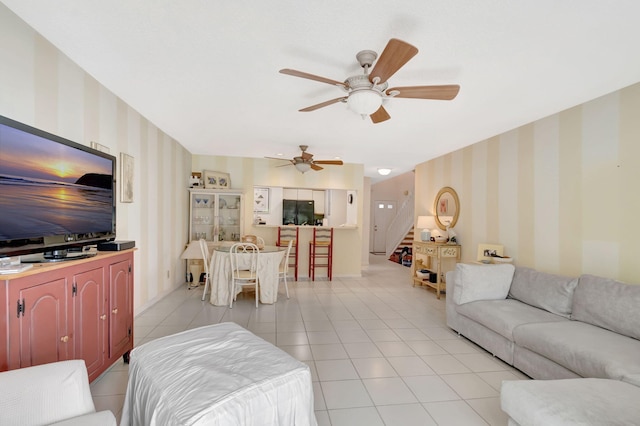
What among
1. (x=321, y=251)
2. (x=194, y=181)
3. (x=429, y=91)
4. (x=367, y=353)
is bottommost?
(x=367, y=353)

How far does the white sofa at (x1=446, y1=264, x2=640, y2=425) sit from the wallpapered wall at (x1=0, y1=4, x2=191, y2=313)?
3542 millimetres

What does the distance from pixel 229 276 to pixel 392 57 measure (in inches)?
139

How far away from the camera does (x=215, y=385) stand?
4.27ft

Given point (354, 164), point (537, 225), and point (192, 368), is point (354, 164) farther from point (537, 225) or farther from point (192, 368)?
point (192, 368)

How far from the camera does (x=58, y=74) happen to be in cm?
218

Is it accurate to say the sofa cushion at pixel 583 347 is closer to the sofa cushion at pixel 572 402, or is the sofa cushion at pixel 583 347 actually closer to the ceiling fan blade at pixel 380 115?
the sofa cushion at pixel 572 402

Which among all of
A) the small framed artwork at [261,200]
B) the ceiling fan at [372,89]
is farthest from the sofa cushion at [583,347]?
the small framed artwork at [261,200]

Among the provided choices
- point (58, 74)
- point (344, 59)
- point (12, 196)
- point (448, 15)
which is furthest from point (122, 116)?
point (448, 15)

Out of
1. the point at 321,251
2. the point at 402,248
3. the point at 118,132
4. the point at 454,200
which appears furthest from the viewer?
the point at 402,248

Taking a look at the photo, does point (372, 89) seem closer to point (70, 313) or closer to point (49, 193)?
point (49, 193)

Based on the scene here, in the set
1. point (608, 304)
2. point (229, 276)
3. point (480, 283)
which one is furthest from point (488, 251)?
point (229, 276)

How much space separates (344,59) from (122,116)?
254 centimetres

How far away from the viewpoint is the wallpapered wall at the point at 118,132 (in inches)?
72.4

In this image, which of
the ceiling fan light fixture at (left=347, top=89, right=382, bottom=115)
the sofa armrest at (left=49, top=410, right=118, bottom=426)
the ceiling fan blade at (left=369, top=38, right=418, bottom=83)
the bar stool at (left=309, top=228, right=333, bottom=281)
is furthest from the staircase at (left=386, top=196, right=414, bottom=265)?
the sofa armrest at (left=49, top=410, right=118, bottom=426)
